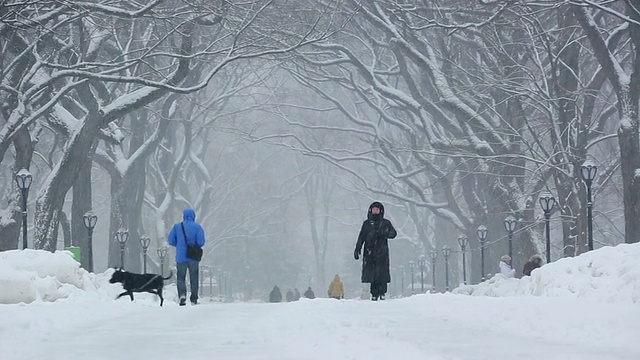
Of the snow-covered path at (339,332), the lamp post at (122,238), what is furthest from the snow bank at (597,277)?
the lamp post at (122,238)

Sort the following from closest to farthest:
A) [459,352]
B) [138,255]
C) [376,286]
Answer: [459,352] < [376,286] < [138,255]

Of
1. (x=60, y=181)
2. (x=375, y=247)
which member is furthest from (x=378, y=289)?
(x=60, y=181)

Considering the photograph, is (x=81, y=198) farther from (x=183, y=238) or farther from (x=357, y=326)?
(x=357, y=326)

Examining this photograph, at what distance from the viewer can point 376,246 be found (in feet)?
60.3

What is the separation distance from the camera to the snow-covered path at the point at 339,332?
27.7 ft

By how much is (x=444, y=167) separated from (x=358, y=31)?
7.26 m

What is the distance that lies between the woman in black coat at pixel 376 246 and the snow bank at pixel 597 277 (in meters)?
2.36

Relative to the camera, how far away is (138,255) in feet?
128

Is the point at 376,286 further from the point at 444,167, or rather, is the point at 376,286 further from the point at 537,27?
the point at 444,167

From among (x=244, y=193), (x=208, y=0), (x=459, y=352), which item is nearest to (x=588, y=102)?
(x=208, y=0)

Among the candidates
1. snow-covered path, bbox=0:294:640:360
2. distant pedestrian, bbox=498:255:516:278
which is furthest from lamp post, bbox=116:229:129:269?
snow-covered path, bbox=0:294:640:360

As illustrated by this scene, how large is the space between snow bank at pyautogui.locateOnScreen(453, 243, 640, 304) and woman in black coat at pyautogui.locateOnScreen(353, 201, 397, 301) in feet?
7.75

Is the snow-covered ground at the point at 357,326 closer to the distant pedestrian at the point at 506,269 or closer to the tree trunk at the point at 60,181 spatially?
the tree trunk at the point at 60,181

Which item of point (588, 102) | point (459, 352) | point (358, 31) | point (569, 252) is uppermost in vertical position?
point (358, 31)
